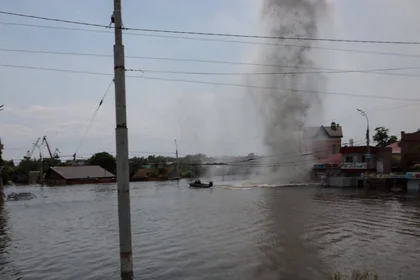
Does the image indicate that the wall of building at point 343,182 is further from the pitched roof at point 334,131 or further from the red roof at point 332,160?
the pitched roof at point 334,131

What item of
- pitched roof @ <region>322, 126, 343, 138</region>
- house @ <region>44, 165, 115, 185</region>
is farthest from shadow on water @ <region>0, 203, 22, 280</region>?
house @ <region>44, 165, 115, 185</region>

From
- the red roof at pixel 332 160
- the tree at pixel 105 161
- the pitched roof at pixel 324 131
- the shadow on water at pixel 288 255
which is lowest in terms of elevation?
the shadow on water at pixel 288 255

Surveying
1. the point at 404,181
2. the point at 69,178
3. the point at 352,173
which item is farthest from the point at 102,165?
the point at 404,181

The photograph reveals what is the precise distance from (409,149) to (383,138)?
42.5m

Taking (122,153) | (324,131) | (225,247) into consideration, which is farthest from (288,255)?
(324,131)

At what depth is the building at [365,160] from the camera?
75.0m

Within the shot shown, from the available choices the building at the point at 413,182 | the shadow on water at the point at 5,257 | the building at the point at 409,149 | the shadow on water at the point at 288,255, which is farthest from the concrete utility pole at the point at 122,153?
the building at the point at 409,149

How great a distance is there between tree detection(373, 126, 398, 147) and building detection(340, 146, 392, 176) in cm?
4216

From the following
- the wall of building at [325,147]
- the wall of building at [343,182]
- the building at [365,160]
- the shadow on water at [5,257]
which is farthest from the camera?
the wall of building at [325,147]

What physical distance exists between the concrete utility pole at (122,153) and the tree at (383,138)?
116 meters

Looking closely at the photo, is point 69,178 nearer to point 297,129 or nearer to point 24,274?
point 297,129

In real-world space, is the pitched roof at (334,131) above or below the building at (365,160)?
above

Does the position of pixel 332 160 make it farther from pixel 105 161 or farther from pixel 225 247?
pixel 105 161

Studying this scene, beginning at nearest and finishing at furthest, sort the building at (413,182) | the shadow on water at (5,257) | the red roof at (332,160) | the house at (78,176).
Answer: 1. the shadow on water at (5,257)
2. the building at (413,182)
3. the red roof at (332,160)
4. the house at (78,176)
